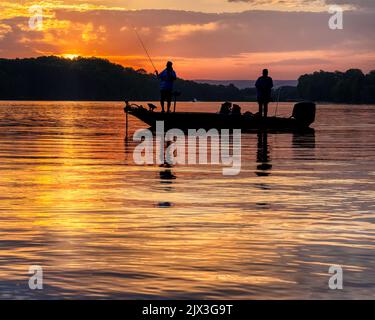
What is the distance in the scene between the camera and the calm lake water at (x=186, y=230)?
29.8ft

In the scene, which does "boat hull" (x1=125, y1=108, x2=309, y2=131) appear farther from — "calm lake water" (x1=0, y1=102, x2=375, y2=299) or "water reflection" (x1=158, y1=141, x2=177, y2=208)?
"calm lake water" (x1=0, y1=102, x2=375, y2=299)

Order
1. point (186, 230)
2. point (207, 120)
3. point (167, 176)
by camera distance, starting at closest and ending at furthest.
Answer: point (186, 230), point (167, 176), point (207, 120)

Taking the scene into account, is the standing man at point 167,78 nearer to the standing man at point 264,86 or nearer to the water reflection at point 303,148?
the standing man at point 264,86

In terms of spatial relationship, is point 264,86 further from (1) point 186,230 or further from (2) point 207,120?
(1) point 186,230

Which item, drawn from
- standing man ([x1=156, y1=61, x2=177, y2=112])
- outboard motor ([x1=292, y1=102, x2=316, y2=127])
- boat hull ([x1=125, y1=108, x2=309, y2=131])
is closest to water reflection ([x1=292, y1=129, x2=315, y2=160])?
boat hull ([x1=125, y1=108, x2=309, y2=131])

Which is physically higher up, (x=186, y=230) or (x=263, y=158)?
(x=263, y=158)

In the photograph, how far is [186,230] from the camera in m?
12.3

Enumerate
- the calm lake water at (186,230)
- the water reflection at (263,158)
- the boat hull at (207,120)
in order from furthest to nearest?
the boat hull at (207,120) → the water reflection at (263,158) → the calm lake water at (186,230)

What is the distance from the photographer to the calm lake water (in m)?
9.07

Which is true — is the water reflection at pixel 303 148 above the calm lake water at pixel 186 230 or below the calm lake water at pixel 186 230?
above

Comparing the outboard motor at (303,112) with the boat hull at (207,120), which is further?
the outboard motor at (303,112)

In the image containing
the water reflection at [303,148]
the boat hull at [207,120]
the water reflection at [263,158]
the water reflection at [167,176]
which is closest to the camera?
the water reflection at [167,176]

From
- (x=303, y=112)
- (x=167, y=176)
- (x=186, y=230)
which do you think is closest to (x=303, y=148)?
(x=167, y=176)


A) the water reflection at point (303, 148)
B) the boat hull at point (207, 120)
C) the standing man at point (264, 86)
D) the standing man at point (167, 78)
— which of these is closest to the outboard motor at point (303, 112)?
the boat hull at point (207, 120)
